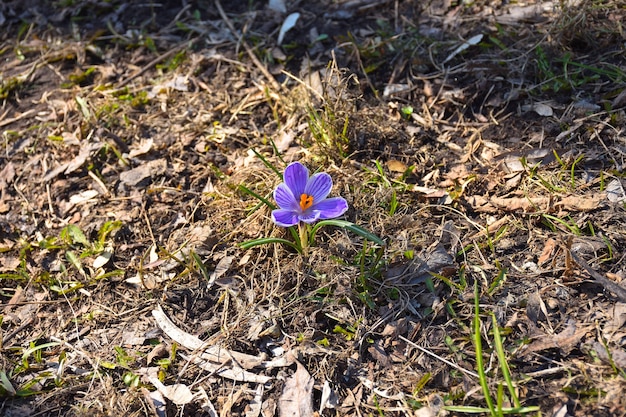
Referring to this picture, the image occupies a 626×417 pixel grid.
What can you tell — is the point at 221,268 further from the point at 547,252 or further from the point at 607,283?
the point at 607,283

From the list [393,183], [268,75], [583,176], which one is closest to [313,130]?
[393,183]

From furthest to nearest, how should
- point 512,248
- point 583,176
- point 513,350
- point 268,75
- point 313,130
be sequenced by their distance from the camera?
point 268,75, point 313,130, point 583,176, point 512,248, point 513,350

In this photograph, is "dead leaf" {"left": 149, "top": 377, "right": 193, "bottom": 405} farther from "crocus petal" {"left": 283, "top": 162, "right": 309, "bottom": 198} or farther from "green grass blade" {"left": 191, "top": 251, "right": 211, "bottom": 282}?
"crocus petal" {"left": 283, "top": 162, "right": 309, "bottom": 198}

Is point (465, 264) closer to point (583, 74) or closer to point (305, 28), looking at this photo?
point (583, 74)

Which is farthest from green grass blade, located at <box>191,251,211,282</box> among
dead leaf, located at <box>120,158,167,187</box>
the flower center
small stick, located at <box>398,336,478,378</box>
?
small stick, located at <box>398,336,478,378</box>

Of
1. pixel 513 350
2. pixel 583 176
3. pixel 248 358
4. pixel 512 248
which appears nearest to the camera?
pixel 513 350

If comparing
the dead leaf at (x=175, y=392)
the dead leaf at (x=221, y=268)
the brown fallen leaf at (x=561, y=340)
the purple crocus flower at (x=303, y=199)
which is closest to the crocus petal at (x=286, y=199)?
the purple crocus flower at (x=303, y=199)
